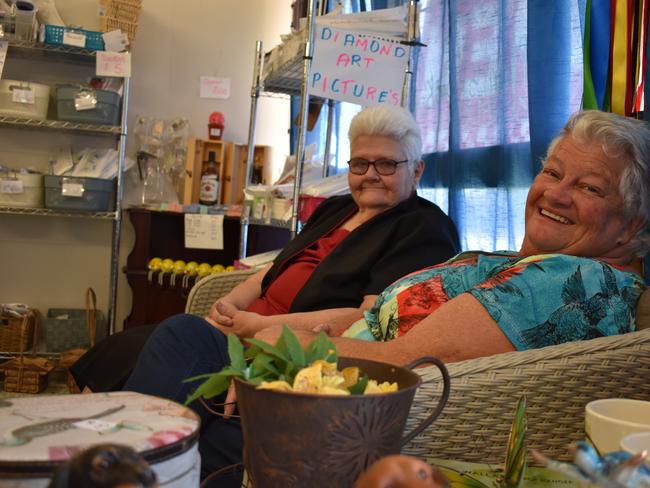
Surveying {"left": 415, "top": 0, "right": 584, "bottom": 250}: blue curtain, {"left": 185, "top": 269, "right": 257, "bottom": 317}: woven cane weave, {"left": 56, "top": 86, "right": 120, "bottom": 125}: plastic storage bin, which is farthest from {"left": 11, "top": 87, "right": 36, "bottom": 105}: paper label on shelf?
{"left": 415, "top": 0, "right": 584, "bottom": 250}: blue curtain

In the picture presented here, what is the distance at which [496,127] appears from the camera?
238 cm

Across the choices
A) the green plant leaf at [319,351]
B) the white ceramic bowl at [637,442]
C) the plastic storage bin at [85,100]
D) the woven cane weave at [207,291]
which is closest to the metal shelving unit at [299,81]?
the woven cane weave at [207,291]

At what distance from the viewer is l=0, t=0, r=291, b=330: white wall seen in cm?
403

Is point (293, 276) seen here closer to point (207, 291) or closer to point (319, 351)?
point (207, 291)

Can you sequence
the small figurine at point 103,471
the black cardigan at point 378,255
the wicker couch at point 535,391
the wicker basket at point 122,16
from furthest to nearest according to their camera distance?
the wicker basket at point 122,16, the black cardigan at point 378,255, the wicker couch at point 535,391, the small figurine at point 103,471

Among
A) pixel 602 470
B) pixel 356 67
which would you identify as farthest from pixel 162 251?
pixel 602 470

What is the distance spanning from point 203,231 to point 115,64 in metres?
0.95

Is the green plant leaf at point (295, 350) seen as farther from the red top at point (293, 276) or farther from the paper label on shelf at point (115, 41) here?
the paper label on shelf at point (115, 41)

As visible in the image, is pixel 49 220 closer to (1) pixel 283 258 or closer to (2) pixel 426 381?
(1) pixel 283 258

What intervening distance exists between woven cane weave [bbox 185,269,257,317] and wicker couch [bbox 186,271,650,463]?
1.43 metres

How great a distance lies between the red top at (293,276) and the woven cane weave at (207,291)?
0.16 m

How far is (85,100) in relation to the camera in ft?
12.2

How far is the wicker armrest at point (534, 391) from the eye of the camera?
1.00m

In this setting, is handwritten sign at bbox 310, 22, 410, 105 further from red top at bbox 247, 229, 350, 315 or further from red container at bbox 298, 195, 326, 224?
red top at bbox 247, 229, 350, 315
